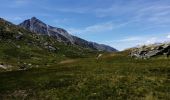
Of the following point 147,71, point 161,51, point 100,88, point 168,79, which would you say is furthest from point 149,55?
point 100,88

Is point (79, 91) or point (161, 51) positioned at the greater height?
point (161, 51)

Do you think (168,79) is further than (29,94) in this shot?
Yes

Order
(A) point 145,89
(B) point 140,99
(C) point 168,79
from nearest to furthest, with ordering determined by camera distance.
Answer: (B) point 140,99 → (A) point 145,89 → (C) point 168,79

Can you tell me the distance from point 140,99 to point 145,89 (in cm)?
421

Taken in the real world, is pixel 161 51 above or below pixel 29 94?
above

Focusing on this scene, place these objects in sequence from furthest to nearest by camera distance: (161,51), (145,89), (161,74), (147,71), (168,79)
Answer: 1. (161,51)
2. (147,71)
3. (161,74)
4. (168,79)
5. (145,89)

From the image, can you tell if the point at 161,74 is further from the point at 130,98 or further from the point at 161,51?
the point at 161,51

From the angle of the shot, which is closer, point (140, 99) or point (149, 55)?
point (140, 99)

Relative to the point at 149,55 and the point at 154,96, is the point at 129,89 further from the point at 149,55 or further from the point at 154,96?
the point at 149,55

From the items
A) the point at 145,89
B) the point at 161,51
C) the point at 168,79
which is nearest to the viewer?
the point at 145,89

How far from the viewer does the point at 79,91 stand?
3703 centimetres

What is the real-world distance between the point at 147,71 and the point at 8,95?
23798mm

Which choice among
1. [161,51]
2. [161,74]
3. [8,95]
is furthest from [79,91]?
[161,51]

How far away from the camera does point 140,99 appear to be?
3228 cm
